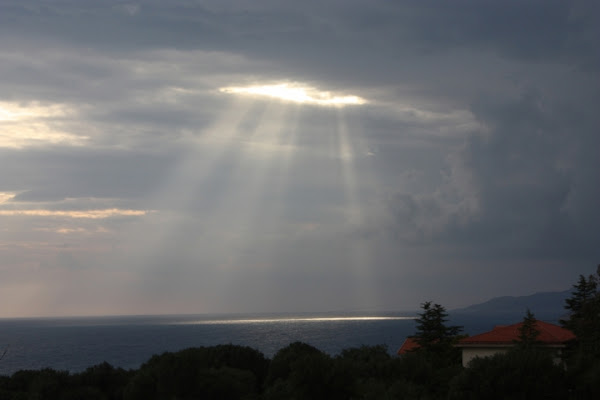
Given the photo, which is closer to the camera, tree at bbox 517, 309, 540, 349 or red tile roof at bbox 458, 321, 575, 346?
tree at bbox 517, 309, 540, 349

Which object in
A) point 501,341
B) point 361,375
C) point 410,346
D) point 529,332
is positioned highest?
point 529,332

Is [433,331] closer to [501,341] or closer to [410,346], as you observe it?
[410,346]

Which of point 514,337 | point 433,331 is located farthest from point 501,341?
point 433,331

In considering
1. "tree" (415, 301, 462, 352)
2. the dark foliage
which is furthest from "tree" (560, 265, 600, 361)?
"tree" (415, 301, 462, 352)

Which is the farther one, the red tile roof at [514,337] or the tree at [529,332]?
the red tile roof at [514,337]

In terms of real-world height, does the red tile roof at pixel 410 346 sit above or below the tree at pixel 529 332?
below

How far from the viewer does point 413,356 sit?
127ft

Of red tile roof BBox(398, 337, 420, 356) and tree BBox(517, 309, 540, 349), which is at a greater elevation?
tree BBox(517, 309, 540, 349)

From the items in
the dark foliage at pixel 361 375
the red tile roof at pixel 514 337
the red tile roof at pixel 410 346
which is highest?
the red tile roof at pixel 514 337

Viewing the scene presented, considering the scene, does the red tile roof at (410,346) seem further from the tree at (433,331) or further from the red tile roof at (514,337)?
the red tile roof at (514,337)

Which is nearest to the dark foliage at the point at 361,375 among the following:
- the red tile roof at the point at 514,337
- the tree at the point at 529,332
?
the tree at the point at 529,332

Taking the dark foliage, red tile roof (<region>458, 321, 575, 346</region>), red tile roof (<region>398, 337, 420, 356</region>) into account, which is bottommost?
the dark foliage

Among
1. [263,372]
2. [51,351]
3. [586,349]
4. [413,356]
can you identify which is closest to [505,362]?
[413,356]

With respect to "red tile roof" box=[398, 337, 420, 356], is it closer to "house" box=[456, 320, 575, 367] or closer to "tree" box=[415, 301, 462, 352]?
"tree" box=[415, 301, 462, 352]
